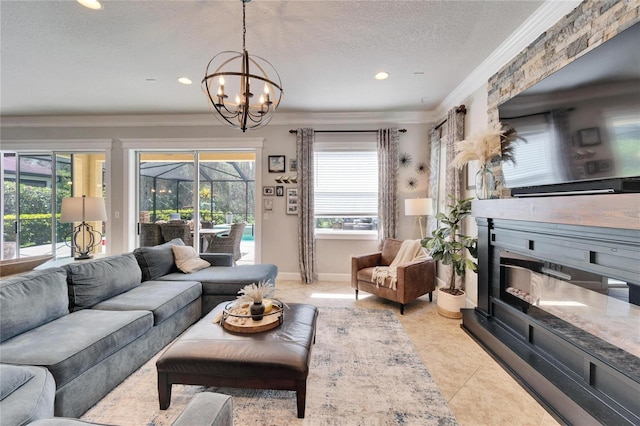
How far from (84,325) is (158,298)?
598 mm

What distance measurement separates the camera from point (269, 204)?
4.77 meters

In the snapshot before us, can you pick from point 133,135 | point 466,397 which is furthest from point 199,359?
point 133,135

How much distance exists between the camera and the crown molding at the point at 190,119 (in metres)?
4.55

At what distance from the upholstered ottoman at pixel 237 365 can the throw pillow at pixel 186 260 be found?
1.77 meters

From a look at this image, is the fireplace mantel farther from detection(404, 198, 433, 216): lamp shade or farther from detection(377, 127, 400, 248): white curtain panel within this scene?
detection(377, 127, 400, 248): white curtain panel

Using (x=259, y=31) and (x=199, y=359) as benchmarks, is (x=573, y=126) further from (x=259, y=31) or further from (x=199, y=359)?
(x=199, y=359)

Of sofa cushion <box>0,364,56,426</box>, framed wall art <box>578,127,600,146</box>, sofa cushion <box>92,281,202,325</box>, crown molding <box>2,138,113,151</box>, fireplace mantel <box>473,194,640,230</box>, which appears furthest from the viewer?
crown molding <box>2,138,113,151</box>

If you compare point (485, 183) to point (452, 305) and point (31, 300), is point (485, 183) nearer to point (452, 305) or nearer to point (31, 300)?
point (452, 305)

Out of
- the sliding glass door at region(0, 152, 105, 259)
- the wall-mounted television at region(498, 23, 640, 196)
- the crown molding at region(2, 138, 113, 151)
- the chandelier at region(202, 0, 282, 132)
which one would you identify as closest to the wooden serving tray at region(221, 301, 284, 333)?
the chandelier at region(202, 0, 282, 132)

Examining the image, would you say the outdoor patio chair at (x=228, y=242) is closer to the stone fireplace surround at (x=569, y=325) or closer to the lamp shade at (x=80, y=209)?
the lamp shade at (x=80, y=209)

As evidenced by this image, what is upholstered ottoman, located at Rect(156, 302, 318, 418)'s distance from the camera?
5.18ft

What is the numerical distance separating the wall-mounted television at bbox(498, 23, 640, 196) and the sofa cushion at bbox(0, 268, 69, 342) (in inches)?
142

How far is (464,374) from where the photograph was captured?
6.83 feet

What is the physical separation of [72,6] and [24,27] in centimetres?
69
